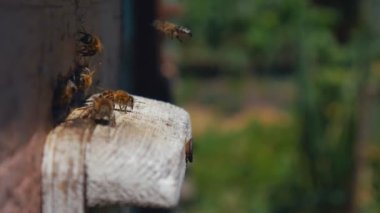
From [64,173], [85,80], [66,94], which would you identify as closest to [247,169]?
[85,80]

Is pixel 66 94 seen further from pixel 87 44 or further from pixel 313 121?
pixel 313 121

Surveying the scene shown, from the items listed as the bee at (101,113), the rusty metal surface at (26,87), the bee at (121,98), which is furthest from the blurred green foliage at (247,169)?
the rusty metal surface at (26,87)

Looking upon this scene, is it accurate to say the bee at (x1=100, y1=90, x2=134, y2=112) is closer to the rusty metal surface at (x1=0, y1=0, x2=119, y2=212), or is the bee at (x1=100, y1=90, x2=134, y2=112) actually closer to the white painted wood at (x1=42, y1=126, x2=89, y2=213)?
the rusty metal surface at (x1=0, y1=0, x2=119, y2=212)

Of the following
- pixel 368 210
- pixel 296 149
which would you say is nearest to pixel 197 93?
pixel 296 149

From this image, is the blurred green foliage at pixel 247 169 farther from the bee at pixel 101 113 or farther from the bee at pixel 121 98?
the bee at pixel 101 113

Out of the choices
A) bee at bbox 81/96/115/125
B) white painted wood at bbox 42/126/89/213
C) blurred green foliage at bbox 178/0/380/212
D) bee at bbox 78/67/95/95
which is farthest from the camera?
blurred green foliage at bbox 178/0/380/212

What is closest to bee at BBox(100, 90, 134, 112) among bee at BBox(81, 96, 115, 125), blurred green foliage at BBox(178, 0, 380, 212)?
bee at BBox(81, 96, 115, 125)

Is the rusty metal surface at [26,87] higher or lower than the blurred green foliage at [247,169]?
higher

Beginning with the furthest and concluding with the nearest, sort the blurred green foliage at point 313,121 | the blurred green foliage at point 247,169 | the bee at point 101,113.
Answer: the blurred green foliage at point 247,169
the blurred green foliage at point 313,121
the bee at point 101,113
